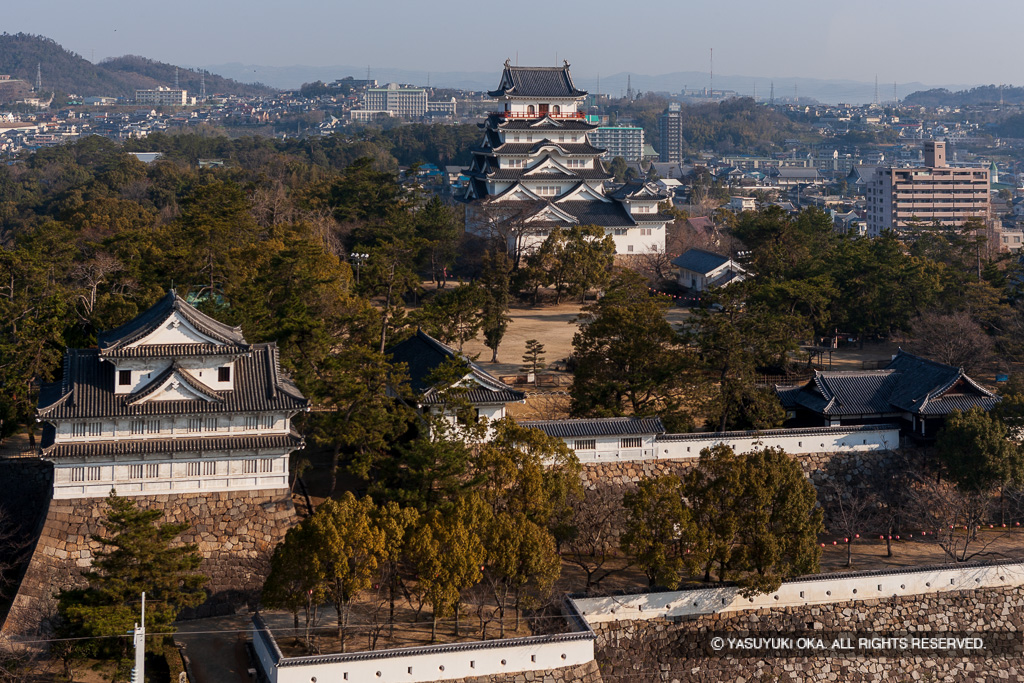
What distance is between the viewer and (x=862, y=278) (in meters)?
34.8

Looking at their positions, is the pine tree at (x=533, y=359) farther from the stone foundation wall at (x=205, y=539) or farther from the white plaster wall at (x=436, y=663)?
the white plaster wall at (x=436, y=663)

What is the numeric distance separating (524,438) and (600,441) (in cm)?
328

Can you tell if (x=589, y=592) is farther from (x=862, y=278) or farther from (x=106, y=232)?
(x=106, y=232)

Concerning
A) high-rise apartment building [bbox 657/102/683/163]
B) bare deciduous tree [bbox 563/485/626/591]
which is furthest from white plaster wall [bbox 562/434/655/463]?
high-rise apartment building [bbox 657/102/683/163]

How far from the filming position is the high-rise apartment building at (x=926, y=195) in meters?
92.1

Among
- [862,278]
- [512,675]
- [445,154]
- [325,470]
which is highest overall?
[445,154]

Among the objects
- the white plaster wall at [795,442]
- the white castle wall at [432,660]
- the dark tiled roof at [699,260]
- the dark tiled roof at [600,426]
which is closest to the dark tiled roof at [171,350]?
the white castle wall at [432,660]

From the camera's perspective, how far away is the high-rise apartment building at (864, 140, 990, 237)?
92.1 metres

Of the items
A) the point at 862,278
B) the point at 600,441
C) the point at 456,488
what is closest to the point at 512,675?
the point at 456,488

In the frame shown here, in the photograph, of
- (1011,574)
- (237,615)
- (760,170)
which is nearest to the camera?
(237,615)

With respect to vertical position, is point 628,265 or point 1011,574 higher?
point 628,265

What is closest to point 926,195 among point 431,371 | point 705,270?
point 705,270

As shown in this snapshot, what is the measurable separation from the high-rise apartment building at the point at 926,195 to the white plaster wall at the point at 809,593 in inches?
2864

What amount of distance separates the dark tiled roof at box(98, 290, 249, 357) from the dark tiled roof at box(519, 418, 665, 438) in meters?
6.15
